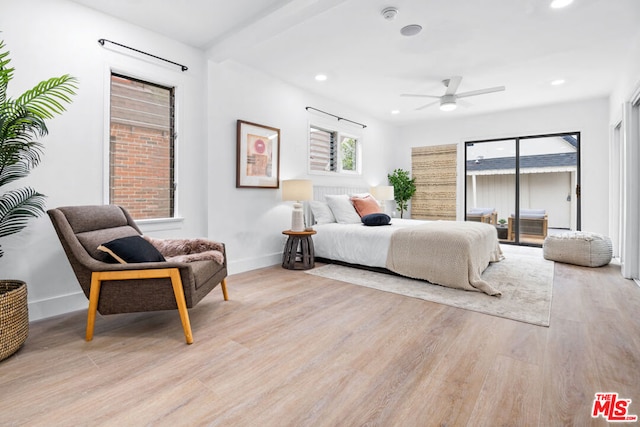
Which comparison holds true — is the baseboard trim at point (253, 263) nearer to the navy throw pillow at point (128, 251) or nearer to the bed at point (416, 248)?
the bed at point (416, 248)

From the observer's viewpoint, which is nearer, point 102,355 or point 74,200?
point 102,355

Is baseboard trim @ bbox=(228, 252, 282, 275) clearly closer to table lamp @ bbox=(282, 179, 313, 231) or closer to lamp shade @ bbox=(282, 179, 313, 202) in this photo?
table lamp @ bbox=(282, 179, 313, 231)

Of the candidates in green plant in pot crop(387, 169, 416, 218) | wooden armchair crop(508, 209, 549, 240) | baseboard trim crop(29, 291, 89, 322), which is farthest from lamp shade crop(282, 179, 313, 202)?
wooden armchair crop(508, 209, 549, 240)

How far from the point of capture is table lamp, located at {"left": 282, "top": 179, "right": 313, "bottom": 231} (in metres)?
4.21

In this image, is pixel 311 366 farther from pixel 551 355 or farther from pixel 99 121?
pixel 99 121

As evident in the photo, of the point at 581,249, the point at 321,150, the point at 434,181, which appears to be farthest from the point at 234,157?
the point at 581,249

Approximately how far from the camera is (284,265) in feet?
13.9

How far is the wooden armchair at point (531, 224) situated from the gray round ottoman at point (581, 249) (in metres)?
1.60

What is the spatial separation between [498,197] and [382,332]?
5.41 m

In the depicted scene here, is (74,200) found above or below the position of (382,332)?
above

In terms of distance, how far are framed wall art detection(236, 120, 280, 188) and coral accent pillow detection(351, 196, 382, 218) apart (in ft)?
4.22

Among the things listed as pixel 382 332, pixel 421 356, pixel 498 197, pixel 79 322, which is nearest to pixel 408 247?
pixel 382 332

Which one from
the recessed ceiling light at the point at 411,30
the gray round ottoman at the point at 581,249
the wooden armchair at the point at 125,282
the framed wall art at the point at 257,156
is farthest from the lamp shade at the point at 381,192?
the wooden armchair at the point at 125,282

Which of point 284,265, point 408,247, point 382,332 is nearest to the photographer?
point 382,332
